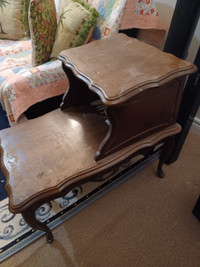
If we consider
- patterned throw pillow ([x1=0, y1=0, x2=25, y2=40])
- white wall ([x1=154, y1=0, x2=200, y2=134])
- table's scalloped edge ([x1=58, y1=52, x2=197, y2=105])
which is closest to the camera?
table's scalloped edge ([x1=58, y1=52, x2=197, y2=105])

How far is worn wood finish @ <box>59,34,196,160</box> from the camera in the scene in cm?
73

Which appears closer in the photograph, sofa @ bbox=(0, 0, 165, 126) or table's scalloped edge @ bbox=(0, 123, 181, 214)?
table's scalloped edge @ bbox=(0, 123, 181, 214)

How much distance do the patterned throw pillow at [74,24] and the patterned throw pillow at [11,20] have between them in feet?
2.39

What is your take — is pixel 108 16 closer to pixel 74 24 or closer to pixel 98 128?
pixel 74 24

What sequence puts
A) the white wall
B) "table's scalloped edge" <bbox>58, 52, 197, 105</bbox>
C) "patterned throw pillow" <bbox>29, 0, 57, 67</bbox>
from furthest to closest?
the white wall
"patterned throw pillow" <bbox>29, 0, 57, 67</bbox>
"table's scalloped edge" <bbox>58, 52, 197, 105</bbox>

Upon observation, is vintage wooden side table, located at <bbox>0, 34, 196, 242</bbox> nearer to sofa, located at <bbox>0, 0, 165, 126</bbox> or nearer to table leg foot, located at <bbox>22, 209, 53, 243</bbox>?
table leg foot, located at <bbox>22, 209, 53, 243</bbox>

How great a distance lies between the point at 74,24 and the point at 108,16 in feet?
0.75

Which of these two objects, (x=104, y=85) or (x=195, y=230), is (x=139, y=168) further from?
(x=104, y=85)

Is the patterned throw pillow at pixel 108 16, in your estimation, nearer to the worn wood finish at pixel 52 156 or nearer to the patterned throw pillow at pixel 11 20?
the worn wood finish at pixel 52 156

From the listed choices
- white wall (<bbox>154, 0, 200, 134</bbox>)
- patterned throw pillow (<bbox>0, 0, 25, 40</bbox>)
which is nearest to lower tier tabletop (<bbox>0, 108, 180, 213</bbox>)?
white wall (<bbox>154, 0, 200, 134</bbox>)

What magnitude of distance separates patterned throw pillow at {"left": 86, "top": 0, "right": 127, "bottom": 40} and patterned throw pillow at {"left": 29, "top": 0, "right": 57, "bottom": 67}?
11.6 inches

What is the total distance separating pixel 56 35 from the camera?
1.37 metres

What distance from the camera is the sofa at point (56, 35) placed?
1200 millimetres

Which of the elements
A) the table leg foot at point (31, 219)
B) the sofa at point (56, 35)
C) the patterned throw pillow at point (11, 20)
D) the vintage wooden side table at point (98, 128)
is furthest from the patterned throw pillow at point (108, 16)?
the table leg foot at point (31, 219)
